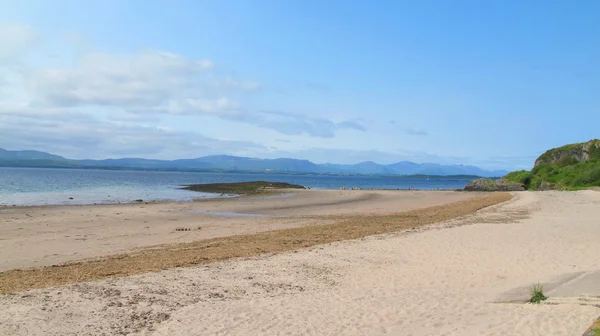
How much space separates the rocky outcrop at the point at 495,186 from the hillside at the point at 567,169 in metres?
1.91

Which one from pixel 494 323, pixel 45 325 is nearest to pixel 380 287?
pixel 494 323

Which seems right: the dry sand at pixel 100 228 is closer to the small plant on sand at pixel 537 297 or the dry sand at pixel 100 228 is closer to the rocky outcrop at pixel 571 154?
the small plant on sand at pixel 537 297

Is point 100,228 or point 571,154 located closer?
point 100,228

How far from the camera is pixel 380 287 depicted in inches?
380

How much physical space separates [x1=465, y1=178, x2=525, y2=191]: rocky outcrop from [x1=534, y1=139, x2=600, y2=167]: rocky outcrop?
412 inches

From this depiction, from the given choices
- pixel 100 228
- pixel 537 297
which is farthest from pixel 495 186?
pixel 537 297

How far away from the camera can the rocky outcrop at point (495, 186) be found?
6316 centimetres

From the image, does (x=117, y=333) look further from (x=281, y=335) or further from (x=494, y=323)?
(x=494, y=323)

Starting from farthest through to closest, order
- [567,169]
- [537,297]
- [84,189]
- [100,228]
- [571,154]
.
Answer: [571,154]
[567,169]
[84,189]
[100,228]
[537,297]

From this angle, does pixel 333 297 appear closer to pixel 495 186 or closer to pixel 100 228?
pixel 100 228

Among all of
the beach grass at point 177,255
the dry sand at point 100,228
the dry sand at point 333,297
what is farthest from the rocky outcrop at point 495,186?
the dry sand at point 333,297

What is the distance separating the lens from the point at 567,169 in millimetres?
60906

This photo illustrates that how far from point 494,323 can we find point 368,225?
14.7 metres

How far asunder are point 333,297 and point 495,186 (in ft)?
211
